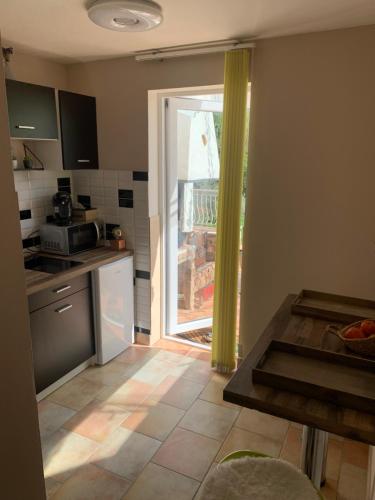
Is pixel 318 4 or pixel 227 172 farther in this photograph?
pixel 227 172

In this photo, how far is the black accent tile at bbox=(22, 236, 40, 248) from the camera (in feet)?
9.64

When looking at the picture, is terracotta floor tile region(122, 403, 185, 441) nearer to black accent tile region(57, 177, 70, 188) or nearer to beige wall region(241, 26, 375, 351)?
beige wall region(241, 26, 375, 351)

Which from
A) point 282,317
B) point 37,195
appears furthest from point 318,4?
point 37,195

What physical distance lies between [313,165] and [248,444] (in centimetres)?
178

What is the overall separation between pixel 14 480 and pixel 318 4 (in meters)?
2.41

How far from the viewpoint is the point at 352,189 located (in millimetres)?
2338

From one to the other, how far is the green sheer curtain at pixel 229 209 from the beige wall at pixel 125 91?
0.31m

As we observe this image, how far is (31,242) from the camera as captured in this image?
2.98 metres

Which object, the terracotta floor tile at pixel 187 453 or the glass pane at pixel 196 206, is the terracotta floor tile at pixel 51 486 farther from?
the glass pane at pixel 196 206

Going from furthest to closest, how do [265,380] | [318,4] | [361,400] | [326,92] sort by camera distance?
1. [326,92]
2. [318,4]
3. [265,380]
4. [361,400]

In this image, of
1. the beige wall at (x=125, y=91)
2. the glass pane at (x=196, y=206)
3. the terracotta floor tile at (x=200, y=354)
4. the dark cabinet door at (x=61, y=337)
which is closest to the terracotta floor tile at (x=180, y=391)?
the terracotta floor tile at (x=200, y=354)

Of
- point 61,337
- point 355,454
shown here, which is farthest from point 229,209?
point 355,454

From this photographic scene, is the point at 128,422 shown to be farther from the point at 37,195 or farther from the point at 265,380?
the point at 37,195

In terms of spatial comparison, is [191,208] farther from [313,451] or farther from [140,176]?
[313,451]
